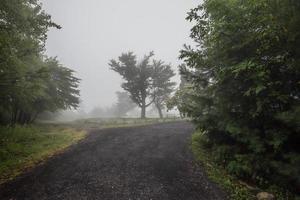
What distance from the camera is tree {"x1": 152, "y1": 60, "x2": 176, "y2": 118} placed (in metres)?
30.9

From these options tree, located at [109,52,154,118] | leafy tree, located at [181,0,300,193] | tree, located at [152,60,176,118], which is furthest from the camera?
tree, located at [152,60,176,118]

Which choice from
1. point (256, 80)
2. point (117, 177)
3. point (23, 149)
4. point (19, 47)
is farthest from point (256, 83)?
point (19, 47)

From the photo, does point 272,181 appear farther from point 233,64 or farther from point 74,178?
point 74,178

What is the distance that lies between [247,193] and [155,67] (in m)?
26.0

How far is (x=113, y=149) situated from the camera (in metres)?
10.4

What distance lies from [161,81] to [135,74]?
4.14m

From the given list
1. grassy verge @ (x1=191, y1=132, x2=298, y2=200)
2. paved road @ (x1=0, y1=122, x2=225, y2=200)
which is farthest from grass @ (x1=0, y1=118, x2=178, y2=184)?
grassy verge @ (x1=191, y1=132, x2=298, y2=200)

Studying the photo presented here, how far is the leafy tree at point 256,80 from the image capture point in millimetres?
5742

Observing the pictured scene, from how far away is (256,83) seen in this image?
6.10m

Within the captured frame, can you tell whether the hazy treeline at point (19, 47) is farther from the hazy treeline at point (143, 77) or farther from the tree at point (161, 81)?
the tree at point (161, 81)

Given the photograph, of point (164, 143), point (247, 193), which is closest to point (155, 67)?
point (164, 143)

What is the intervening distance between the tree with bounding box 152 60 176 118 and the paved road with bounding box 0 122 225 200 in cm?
2087

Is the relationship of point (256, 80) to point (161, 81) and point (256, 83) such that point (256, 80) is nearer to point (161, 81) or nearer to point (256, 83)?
point (256, 83)

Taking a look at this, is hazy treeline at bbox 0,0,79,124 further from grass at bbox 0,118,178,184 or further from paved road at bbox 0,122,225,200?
paved road at bbox 0,122,225,200
